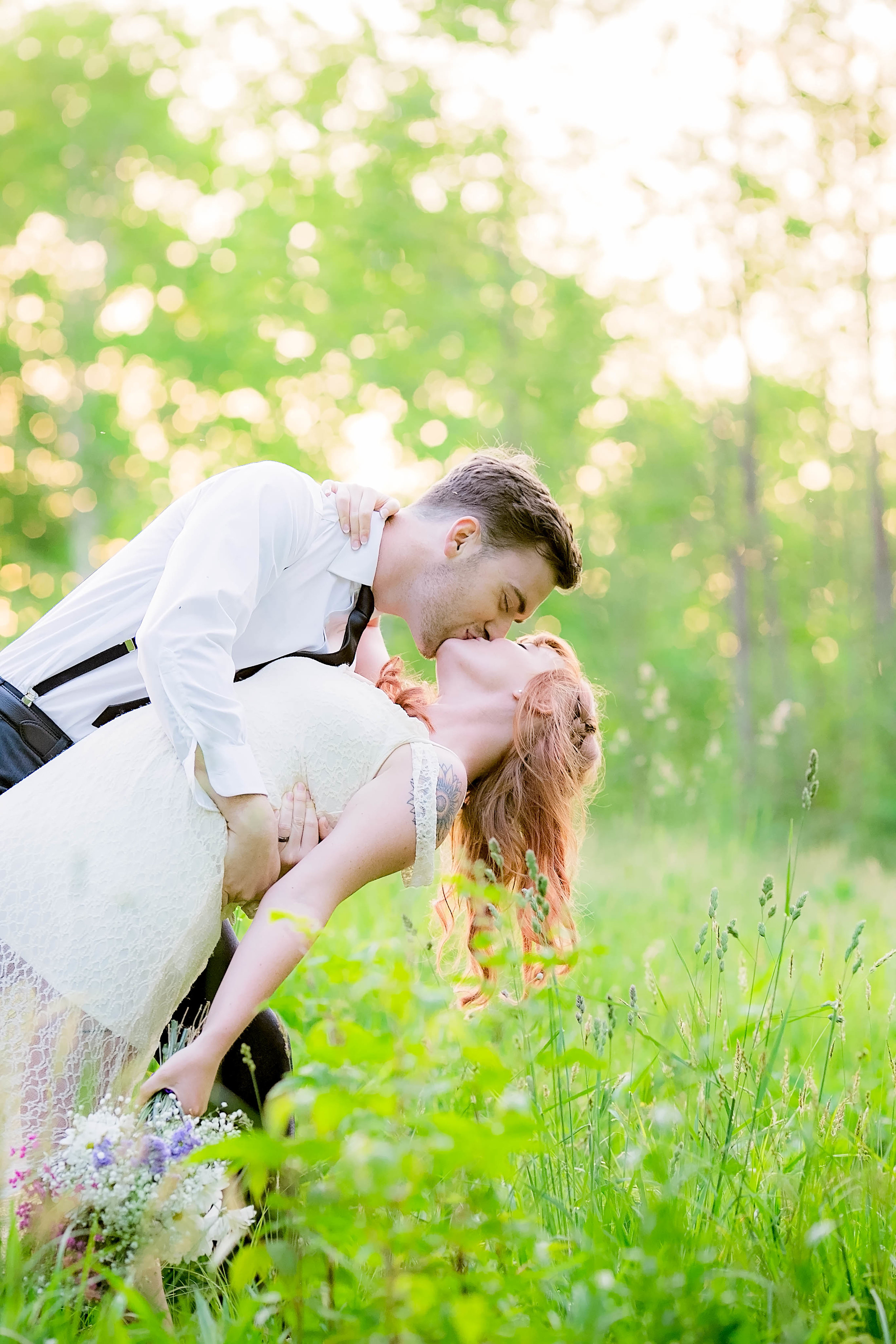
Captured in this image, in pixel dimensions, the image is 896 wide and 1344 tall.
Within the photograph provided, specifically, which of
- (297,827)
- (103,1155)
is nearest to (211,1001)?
(297,827)

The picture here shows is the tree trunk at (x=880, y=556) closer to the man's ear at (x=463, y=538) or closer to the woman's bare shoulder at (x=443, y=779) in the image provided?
the man's ear at (x=463, y=538)

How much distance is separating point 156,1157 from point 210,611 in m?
1.03

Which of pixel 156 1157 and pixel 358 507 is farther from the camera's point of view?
pixel 358 507

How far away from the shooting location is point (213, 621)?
2391 millimetres

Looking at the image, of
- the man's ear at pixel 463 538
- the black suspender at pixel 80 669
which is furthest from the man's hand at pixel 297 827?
the man's ear at pixel 463 538

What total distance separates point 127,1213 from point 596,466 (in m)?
14.4

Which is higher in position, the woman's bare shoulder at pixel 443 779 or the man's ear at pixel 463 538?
the man's ear at pixel 463 538

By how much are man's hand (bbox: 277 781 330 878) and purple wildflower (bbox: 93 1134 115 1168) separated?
698 mm

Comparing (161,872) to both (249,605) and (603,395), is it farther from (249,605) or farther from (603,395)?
(603,395)

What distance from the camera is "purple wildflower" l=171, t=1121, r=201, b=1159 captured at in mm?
1864

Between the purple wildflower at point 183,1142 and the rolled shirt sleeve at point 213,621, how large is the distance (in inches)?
24.7

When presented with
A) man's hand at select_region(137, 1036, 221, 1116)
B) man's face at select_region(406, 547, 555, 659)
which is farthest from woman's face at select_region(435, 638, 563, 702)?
man's hand at select_region(137, 1036, 221, 1116)

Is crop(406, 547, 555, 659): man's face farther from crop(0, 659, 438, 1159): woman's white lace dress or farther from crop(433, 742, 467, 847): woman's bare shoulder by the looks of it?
Result: crop(0, 659, 438, 1159): woman's white lace dress

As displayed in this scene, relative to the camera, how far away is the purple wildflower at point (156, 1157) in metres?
1.85
